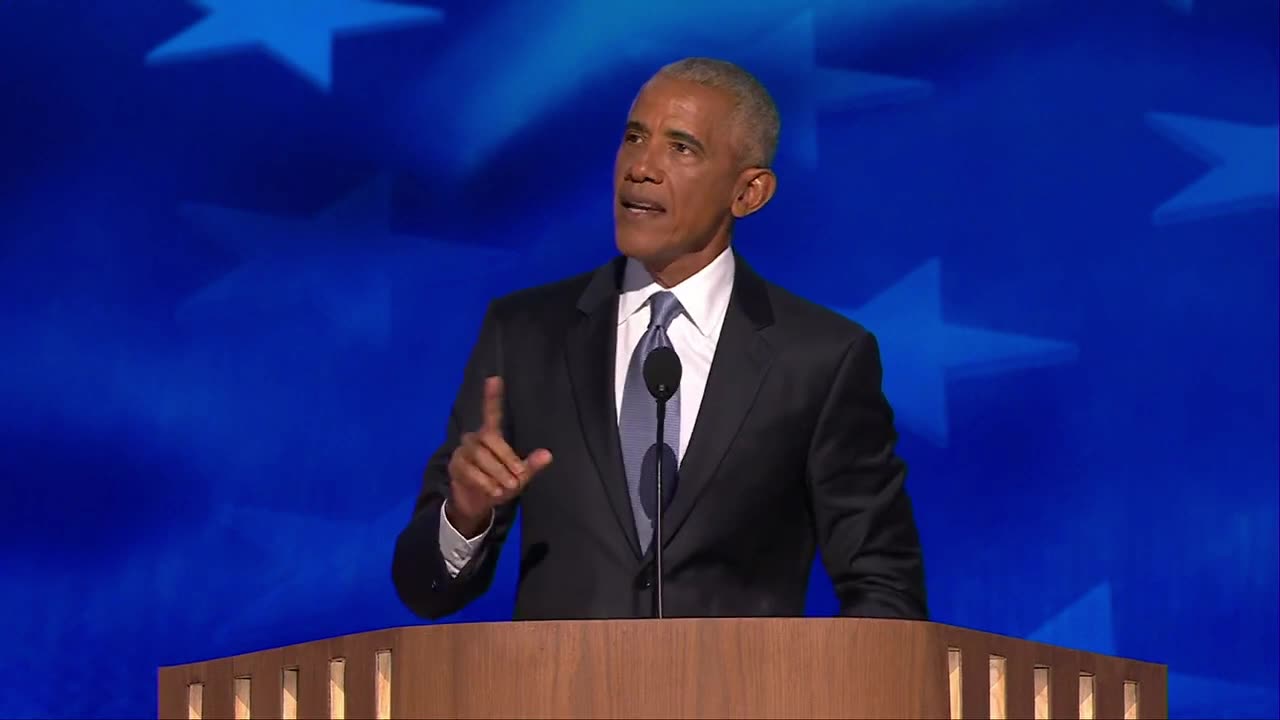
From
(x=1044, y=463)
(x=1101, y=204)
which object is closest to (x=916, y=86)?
(x=1101, y=204)

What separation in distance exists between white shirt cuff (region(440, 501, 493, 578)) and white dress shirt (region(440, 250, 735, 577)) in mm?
353

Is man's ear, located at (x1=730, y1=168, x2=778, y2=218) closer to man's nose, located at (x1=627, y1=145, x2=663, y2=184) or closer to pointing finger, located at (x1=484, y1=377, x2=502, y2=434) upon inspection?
man's nose, located at (x1=627, y1=145, x2=663, y2=184)

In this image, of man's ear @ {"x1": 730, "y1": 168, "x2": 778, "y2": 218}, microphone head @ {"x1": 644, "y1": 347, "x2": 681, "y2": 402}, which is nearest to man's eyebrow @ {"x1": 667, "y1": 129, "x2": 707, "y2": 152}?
man's ear @ {"x1": 730, "y1": 168, "x2": 778, "y2": 218}

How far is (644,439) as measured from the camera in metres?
2.89

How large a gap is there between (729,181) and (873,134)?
1.29 meters

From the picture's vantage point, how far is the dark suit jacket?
9.25 ft

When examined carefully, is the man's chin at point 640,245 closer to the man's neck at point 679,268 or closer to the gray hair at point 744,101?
the man's neck at point 679,268

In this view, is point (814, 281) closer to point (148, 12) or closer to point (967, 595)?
point (967, 595)

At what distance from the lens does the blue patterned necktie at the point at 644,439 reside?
9.34 ft

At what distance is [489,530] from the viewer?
105 inches

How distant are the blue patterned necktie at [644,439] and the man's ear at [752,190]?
0.26 m

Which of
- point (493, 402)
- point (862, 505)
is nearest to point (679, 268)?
point (862, 505)

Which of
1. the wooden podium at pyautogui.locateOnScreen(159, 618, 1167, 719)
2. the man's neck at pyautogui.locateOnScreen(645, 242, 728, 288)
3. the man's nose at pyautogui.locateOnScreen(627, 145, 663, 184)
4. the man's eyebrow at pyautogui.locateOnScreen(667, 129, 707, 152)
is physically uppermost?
the man's eyebrow at pyautogui.locateOnScreen(667, 129, 707, 152)

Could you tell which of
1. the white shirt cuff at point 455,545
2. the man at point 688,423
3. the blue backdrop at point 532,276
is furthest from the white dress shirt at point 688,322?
the blue backdrop at point 532,276
